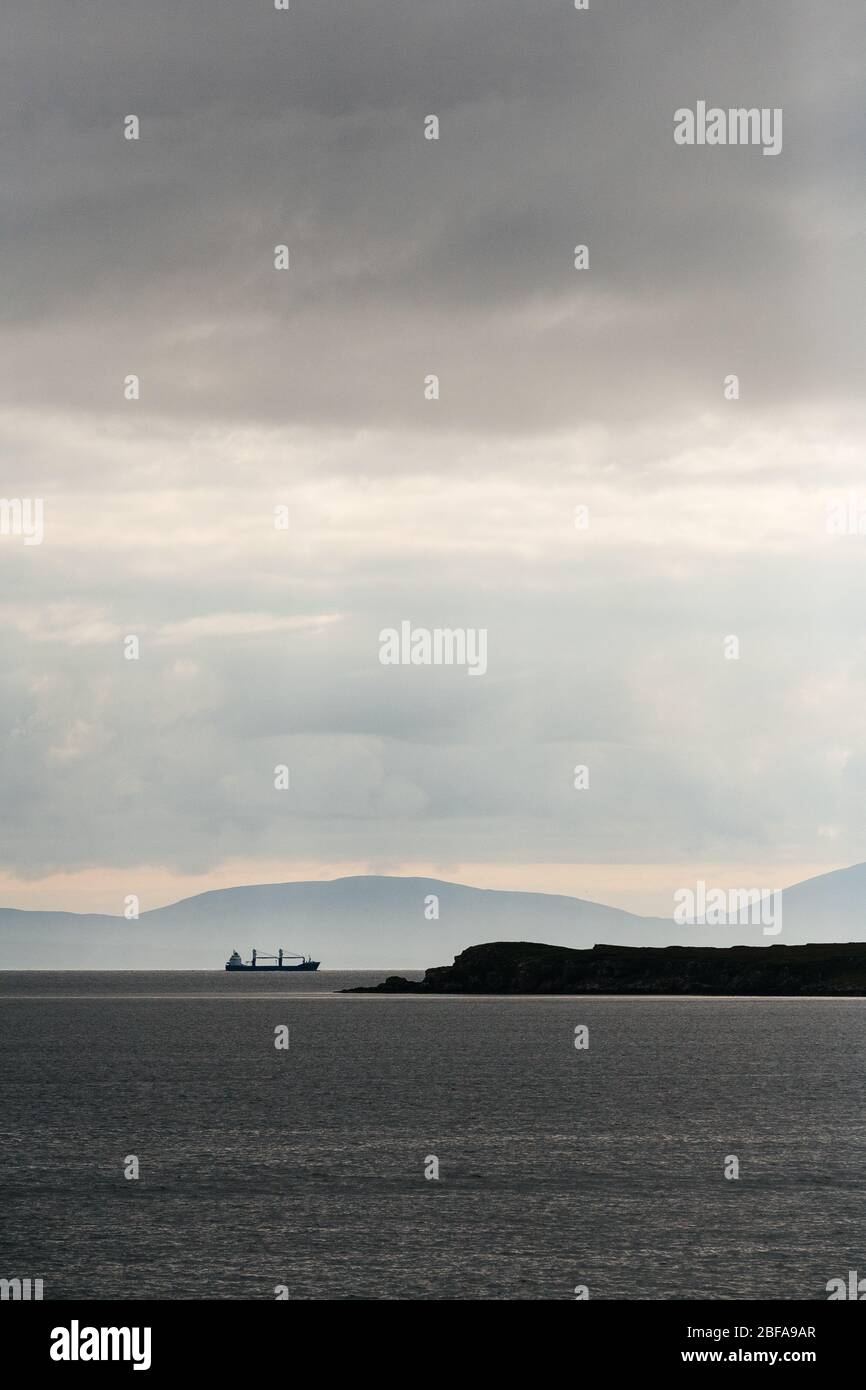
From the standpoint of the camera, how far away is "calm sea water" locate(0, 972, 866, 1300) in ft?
194

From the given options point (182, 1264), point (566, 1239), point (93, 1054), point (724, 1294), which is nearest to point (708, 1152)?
point (566, 1239)

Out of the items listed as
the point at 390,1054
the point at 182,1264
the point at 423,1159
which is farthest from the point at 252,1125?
the point at 390,1054

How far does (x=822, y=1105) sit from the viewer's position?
4692 inches

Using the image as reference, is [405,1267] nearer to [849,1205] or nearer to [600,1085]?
[849,1205]

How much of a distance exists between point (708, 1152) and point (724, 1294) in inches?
1400

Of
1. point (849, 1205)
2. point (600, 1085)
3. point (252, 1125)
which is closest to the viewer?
point (849, 1205)

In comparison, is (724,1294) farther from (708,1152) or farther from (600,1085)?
(600,1085)

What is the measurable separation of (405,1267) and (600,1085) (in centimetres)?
7690

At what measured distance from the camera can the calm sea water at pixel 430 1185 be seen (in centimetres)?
5906

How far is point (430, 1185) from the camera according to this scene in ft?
253

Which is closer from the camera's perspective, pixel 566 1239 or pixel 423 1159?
pixel 566 1239

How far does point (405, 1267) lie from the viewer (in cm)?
5988
